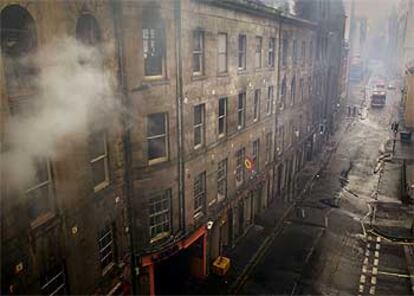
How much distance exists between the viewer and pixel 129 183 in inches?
485

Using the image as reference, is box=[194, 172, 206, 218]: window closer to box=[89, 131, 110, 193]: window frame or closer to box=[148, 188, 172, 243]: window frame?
box=[148, 188, 172, 243]: window frame

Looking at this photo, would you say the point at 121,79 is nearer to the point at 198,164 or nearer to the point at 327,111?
the point at 198,164

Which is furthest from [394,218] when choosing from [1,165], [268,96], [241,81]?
[1,165]

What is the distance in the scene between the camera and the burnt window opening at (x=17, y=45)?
25.5ft

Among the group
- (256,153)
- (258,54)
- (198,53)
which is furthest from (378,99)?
(198,53)

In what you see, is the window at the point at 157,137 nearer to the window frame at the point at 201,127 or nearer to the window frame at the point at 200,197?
the window frame at the point at 201,127

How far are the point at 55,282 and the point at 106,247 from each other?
2.16 m

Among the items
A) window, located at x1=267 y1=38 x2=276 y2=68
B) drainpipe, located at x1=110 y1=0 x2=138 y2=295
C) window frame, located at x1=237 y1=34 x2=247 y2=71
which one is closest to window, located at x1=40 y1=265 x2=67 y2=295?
drainpipe, located at x1=110 y1=0 x2=138 y2=295

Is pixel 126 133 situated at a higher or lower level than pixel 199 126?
higher

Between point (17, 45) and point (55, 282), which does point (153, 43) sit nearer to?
point (17, 45)

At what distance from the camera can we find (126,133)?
11797 millimetres

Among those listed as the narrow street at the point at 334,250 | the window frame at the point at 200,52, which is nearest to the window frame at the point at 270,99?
the narrow street at the point at 334,250

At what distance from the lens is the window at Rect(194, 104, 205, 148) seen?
1531 centimetres

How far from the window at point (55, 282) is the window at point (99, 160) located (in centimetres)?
231
